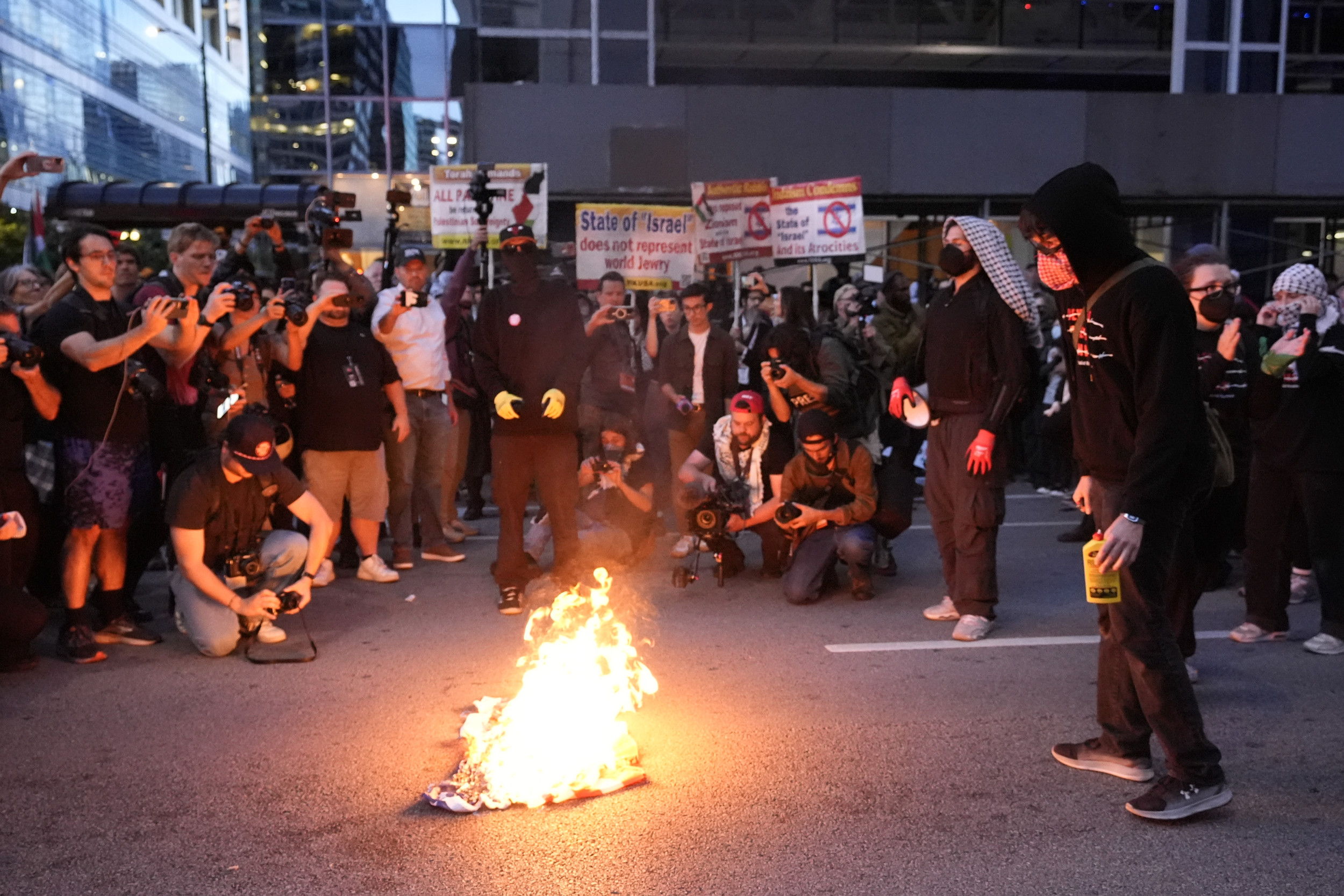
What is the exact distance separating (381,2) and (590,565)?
56.8 ft

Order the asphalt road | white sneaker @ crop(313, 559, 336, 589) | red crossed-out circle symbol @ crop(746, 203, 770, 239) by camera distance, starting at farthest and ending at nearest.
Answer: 1. red crossed-out circle symbol @ crop(746, 203, 770, 239)
2. white sneaker @ crop(313, 559, 336, 589)
3. the asphalt road

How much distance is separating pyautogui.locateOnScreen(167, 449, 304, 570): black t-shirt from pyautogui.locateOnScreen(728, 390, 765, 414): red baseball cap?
2939 mm

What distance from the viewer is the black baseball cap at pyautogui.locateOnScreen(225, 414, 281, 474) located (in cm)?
605

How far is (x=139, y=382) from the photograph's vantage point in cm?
611

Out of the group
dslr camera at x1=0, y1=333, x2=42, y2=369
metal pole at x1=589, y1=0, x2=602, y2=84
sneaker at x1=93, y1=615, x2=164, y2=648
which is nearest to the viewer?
dslr camera at x1=0, y1=333, x2=42, y2=369

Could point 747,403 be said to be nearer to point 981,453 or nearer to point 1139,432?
point 981,453

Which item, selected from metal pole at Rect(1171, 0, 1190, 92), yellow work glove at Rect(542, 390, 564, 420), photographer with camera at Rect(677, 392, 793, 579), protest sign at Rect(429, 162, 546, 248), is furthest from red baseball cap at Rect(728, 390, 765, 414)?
metal pole at Rect(1171, 0, 1190, 92)

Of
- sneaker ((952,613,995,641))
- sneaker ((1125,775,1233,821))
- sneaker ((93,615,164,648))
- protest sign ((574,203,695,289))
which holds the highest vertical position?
protest sign ((574,203,695,289))

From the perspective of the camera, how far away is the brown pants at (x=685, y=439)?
30.0 feet

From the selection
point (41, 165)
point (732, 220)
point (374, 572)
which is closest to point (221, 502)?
point (374, 572)

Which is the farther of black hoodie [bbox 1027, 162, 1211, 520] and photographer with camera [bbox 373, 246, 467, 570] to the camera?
photographer with camera [bbox 373, 246, 467, 570]

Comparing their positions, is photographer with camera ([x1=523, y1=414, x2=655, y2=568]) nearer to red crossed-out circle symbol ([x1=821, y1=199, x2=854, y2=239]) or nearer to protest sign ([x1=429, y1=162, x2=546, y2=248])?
protest sign ([x1=429, y1=162, x2=546, y2=248])

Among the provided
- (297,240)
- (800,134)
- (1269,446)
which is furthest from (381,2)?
(1269,446)

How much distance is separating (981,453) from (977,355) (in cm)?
53
